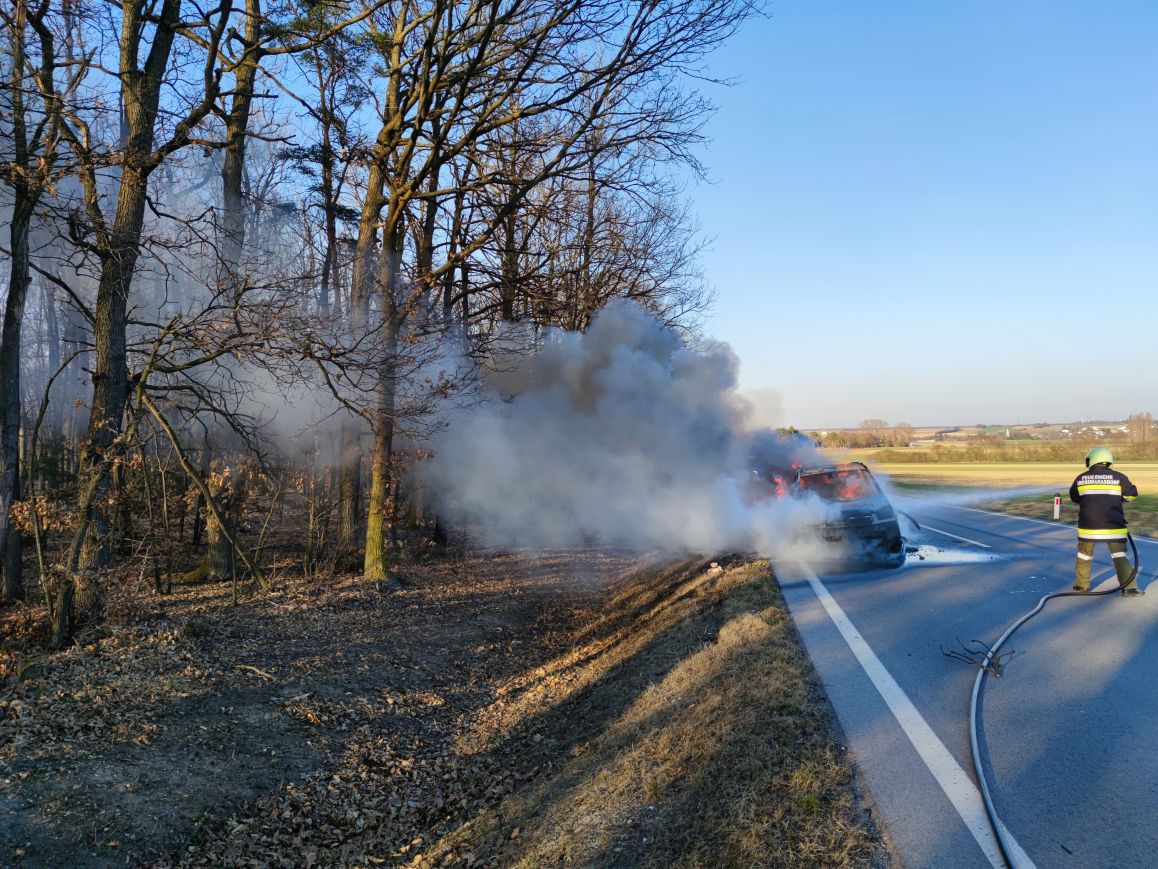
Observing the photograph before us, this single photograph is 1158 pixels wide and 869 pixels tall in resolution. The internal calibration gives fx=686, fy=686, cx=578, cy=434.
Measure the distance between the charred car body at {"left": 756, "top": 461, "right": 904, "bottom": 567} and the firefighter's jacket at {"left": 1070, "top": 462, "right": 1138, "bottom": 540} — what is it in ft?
8.72

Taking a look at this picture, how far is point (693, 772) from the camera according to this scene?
3.92m

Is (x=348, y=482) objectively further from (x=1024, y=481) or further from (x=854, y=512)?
(x=1024, y=481)

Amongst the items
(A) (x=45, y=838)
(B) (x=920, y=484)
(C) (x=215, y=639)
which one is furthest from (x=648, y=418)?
(B) (x=920, y=484)

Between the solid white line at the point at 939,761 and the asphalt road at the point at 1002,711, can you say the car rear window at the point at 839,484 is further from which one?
the solid white line at the point at 939,761

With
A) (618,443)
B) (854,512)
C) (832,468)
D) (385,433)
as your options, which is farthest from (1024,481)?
(385,433)

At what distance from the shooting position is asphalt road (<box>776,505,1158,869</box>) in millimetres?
3135

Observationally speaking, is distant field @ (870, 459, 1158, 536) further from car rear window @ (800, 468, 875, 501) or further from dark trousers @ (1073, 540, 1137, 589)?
dark trousers @ (1073, 540, 1137, 589)

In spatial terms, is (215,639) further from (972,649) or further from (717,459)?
(717,459)

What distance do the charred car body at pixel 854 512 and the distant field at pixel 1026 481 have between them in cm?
675

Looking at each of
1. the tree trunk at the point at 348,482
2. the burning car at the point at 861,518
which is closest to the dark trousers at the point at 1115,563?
the burning car at the point at 861,518

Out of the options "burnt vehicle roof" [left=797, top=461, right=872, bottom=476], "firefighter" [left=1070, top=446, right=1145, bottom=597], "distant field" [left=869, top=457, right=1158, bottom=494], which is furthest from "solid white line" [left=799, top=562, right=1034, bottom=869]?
"distant field" [left=869, top=457, right=1158, bottom=494]

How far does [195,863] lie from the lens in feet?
13.2

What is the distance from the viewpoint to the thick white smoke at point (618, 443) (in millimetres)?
13203

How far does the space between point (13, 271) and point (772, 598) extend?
9496 mm
